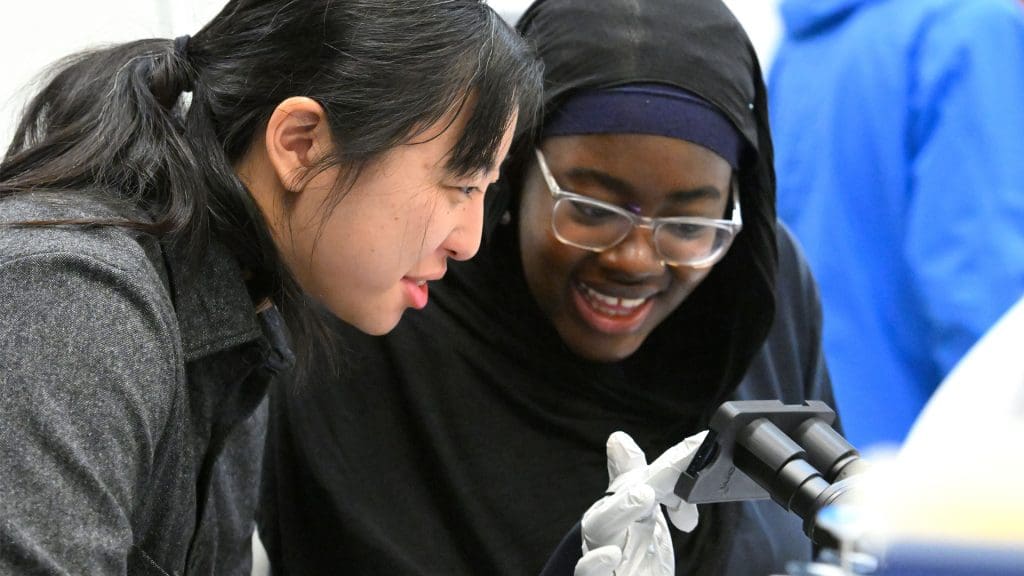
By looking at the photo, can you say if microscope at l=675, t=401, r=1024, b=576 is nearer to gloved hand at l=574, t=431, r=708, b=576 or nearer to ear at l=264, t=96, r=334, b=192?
gloved hand at l=574, t=431, r=708, b=576

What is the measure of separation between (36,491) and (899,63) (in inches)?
75.3

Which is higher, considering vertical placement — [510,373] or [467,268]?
[467,268]

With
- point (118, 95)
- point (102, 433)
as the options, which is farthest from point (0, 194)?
point (102, 433)

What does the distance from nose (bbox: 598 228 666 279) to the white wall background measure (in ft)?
2.48

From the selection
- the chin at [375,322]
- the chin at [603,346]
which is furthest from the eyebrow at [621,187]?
the chin at [375,322]

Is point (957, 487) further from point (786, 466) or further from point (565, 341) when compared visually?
point (565, 341)

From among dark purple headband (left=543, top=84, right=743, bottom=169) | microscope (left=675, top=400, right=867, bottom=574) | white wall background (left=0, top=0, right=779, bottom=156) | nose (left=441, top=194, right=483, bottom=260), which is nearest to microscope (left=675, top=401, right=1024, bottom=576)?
microscope (left=675, top=400, right=867, bottom=574)

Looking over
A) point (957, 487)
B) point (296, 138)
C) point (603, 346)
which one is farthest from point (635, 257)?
point (957, 487)

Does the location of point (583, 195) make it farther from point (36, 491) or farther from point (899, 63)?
point (899, 63)

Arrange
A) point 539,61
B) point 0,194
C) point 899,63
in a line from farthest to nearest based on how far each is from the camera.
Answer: point 899,63 → point 539,61 → point 0,194

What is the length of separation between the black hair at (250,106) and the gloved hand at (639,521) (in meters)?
0.35

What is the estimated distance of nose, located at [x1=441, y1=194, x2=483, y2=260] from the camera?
129 cm

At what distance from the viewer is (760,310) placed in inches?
68.5

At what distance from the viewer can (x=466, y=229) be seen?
130cm
